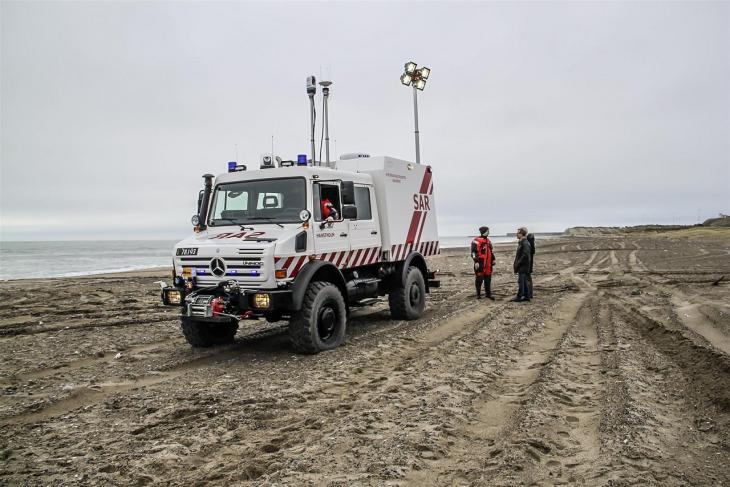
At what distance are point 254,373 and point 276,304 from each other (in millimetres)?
897

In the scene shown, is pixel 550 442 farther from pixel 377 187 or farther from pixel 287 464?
pixel 377 187

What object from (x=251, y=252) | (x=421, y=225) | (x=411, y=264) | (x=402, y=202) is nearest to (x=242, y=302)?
(x=251, y=252)

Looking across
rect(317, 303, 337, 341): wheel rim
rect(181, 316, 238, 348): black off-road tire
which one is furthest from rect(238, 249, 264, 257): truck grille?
rect(181, 316, 238, 348): black off-road tire

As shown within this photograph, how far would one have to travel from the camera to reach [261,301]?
6.33 m

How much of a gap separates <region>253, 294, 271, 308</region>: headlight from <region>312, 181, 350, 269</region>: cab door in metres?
1.17

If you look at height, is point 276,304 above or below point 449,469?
above

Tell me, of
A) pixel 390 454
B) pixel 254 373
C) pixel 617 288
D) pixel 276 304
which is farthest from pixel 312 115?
pixel 617 288

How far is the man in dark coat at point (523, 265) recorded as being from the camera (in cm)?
1148

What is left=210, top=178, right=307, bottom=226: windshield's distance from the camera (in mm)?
7188

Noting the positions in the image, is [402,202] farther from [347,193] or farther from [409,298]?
[347,193]

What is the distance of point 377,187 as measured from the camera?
9055 millimetres

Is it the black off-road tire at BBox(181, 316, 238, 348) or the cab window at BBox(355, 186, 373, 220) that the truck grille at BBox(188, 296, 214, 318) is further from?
the cab window at BBox(355, 186, 373, 220)

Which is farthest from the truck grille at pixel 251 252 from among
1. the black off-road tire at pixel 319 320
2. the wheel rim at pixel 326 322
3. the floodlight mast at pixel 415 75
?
the floodlight mast at pixel 415 75

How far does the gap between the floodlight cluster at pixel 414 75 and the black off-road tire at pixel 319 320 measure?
7.39 metres
